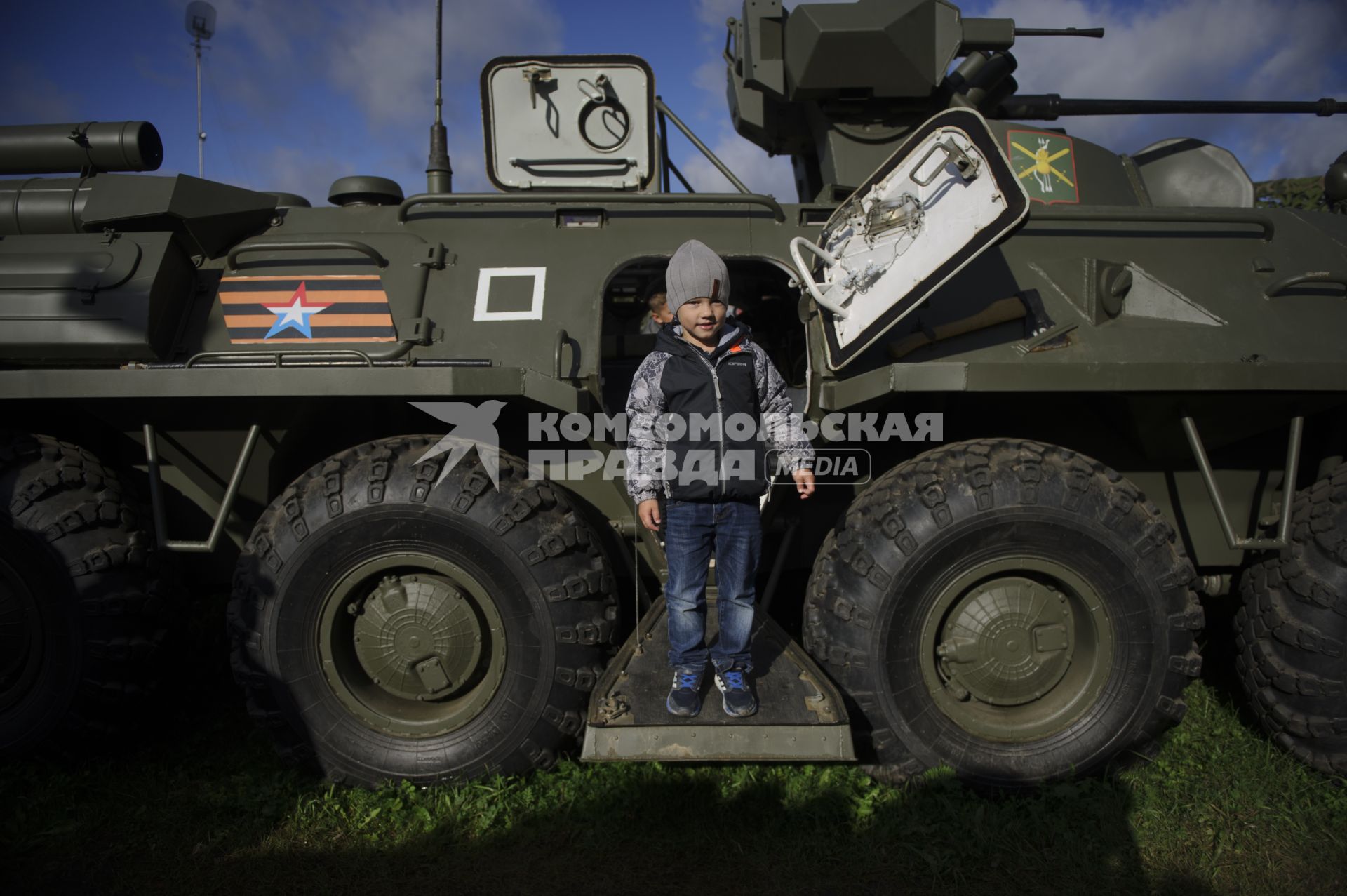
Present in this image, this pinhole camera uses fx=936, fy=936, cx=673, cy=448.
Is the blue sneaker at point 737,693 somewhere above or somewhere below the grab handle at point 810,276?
below

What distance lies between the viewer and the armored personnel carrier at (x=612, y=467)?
3.32 metres

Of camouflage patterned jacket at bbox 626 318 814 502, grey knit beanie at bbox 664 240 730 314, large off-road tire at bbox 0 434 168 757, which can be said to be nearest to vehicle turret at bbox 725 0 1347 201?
grey knit beanie at bbox 664 240 730 314

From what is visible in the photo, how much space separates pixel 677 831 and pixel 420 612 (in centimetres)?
122

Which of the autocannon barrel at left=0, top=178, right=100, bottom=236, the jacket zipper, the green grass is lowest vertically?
the green grass

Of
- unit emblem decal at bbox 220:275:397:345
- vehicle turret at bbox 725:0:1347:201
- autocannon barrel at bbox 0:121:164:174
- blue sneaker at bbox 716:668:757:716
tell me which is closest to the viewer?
blue sneaker at bbox 716:668:757:716

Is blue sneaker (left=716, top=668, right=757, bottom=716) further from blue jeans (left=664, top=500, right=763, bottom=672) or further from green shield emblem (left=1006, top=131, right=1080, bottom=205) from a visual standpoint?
green shield emblem (left=1006, top=131, right=1080, bottom=205)

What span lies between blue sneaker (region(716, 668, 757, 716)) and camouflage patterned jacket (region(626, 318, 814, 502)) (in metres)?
0.63

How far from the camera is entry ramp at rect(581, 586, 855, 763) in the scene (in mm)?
3066

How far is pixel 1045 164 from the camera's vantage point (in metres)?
4.31

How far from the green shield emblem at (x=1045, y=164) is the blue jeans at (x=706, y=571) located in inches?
85.3

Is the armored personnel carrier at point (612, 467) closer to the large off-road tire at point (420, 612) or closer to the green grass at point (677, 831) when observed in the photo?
the large off-road tire at point (420, 612)

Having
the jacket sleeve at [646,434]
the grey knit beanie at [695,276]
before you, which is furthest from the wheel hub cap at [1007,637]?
the grey knit beanie at [695,276]

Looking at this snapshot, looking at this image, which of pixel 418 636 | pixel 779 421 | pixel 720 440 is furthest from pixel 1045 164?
pixel 418 636

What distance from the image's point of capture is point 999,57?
4746 millimetres
